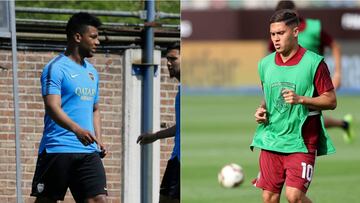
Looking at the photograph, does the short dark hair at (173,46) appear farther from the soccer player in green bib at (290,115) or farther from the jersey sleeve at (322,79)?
the jersey sleeve at (322,79)

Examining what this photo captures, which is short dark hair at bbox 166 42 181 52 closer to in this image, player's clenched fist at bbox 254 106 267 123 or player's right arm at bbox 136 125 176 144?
player's right arm at bbox 136 125 176 144

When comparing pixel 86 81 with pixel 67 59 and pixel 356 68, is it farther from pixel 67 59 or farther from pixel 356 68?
pixel 356 68

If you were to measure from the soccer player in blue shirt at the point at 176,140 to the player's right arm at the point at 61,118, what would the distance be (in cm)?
31

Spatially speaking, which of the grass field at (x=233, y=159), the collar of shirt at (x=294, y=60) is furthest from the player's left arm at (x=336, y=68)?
the collar of shirt at (x=294, y=60)

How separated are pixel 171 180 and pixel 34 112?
0.84 metres

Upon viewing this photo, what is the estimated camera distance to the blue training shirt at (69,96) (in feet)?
18.4

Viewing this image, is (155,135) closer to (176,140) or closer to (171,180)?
(176,140)

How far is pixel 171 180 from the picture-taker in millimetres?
5758

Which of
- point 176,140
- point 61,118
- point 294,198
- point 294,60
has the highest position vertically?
point 294,60

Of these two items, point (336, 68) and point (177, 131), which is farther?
point (336, 68)

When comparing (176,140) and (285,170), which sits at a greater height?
(176,140)

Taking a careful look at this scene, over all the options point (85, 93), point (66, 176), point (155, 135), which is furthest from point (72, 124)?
point (155, 135)

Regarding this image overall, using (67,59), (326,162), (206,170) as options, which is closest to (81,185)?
(67,59)

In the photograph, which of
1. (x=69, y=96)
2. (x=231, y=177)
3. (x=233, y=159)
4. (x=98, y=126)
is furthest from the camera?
(x=233, y=159)
